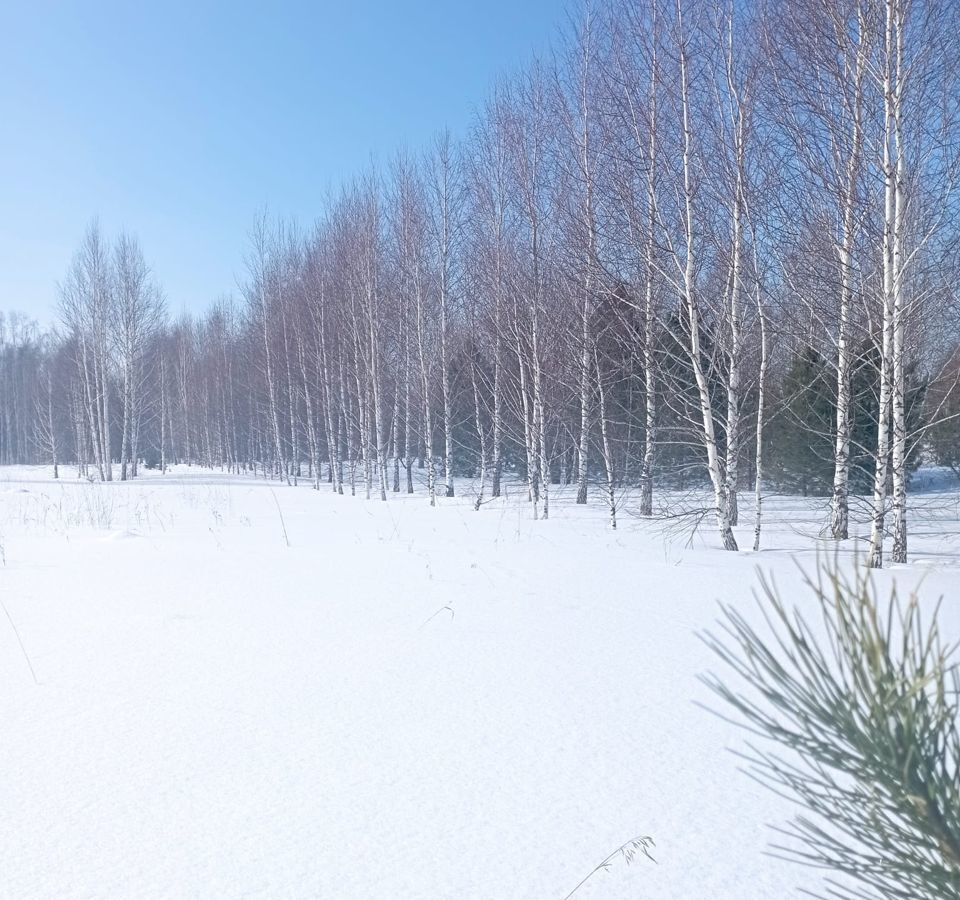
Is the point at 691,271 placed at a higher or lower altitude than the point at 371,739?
higher

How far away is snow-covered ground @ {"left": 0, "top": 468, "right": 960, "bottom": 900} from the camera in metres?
1.70

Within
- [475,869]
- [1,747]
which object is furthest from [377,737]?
[1,747]

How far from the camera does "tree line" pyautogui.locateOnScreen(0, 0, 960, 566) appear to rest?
6852 millimetres

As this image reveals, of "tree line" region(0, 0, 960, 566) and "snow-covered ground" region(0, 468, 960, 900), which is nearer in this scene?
"snow-covered ground" region(0, 468, 960, 900)

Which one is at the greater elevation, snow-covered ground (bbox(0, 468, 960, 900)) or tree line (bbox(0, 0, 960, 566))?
tree line (bbox(0, 0, 960, 566))

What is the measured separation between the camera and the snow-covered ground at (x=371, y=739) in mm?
1699

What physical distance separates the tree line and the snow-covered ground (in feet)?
11.4

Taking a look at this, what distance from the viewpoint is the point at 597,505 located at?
15.0 meters

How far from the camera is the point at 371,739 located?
7.97 ft

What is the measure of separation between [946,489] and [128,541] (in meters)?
19.4

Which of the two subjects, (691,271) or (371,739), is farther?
(691,271)

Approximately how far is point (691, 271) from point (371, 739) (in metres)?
6.55

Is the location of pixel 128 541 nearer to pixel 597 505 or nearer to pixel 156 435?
pixel 597 505

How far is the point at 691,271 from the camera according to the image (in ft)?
25.2
